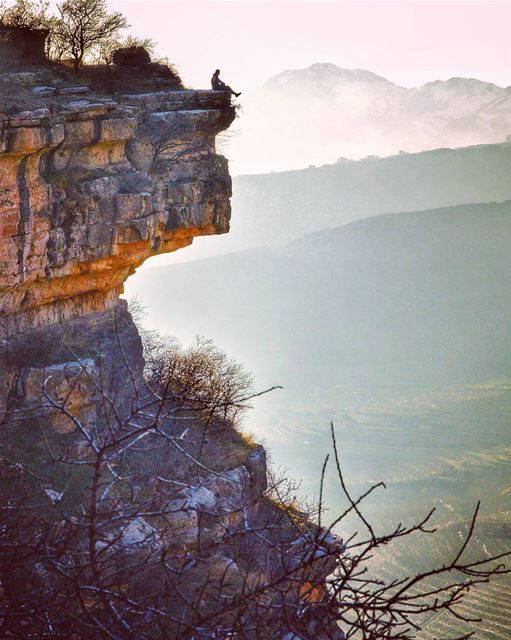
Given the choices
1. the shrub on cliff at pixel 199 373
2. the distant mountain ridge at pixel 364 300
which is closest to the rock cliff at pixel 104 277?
the shrub on cliff at pixel 199 373

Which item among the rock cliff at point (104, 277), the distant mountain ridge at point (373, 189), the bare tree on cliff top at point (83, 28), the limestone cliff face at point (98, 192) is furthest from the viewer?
the distant mountain ridge at point (373, 189)

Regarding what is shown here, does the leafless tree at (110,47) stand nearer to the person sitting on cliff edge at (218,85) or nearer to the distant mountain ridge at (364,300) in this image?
the person sitting on cliff edge at (218,85)

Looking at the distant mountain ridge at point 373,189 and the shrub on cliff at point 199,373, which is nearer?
the shrub on cliff at point 199,373

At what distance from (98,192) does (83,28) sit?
214 inches

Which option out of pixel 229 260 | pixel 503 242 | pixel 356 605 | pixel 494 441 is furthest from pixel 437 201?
pixel 356 605

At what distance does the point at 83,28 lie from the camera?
1948 cm

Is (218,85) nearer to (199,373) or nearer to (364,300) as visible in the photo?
(199,373)

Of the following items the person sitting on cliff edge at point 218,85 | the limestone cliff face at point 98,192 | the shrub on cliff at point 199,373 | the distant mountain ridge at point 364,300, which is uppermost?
the person sitting on cliff edge at point 218,85

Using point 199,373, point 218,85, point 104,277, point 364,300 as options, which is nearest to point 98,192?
point 104,277

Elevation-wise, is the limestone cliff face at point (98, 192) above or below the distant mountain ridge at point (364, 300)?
above

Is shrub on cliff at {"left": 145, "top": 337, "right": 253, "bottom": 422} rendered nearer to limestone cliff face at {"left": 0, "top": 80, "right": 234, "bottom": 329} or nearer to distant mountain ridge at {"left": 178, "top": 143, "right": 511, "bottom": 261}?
limestone cliff face at {"left": 0, "top": 80, "right": 234, "bottom": 329}

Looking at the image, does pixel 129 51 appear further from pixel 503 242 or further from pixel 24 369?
pixel 503 242

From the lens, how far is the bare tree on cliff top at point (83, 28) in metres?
19.3

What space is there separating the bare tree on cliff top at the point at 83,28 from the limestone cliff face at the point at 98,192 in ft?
8.70
